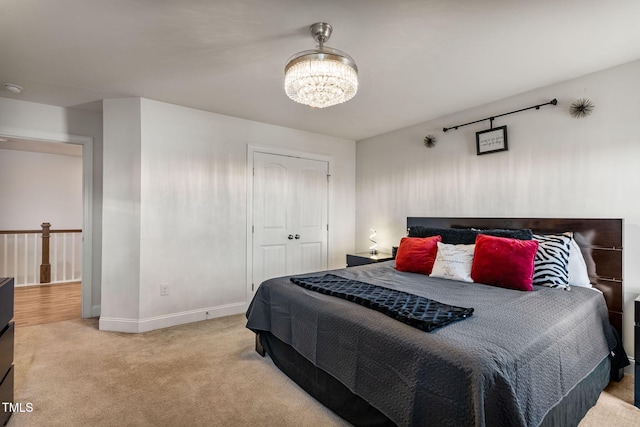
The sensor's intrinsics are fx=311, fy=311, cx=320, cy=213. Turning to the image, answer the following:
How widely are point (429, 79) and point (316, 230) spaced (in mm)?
2472

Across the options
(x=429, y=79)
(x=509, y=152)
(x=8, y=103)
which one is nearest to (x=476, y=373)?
(x=429, y=79)

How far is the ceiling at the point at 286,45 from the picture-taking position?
1774 mm

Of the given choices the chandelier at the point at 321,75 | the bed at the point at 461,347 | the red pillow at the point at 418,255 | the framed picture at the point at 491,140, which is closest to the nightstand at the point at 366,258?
the red pillow at the point at 418,255

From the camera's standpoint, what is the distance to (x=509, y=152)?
3.07 metres

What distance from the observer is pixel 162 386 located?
2.15m

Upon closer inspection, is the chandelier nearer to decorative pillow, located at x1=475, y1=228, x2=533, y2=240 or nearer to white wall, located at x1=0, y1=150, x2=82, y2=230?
decorative pillow, located at x1=475, y1=228, x2=533, y2=240

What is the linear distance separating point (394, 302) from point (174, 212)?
2.58 meters

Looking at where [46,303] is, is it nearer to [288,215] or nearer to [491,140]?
[288,215]

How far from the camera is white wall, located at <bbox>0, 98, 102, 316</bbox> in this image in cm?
315

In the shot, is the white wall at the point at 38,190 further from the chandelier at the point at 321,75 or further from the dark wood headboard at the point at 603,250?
the dark wood headboard at the point at 603,250

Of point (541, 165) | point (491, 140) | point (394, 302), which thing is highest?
point (491, 140)

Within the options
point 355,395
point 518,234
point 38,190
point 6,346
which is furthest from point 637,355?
point 38,190

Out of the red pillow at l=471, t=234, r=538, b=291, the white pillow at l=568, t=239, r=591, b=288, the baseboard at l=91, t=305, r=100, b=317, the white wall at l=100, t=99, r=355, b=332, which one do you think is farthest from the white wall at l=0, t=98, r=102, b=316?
the white pillow at l=568, t=239, r=591, b=288

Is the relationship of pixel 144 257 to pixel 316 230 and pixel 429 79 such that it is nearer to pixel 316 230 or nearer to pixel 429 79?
pixel 316 230
